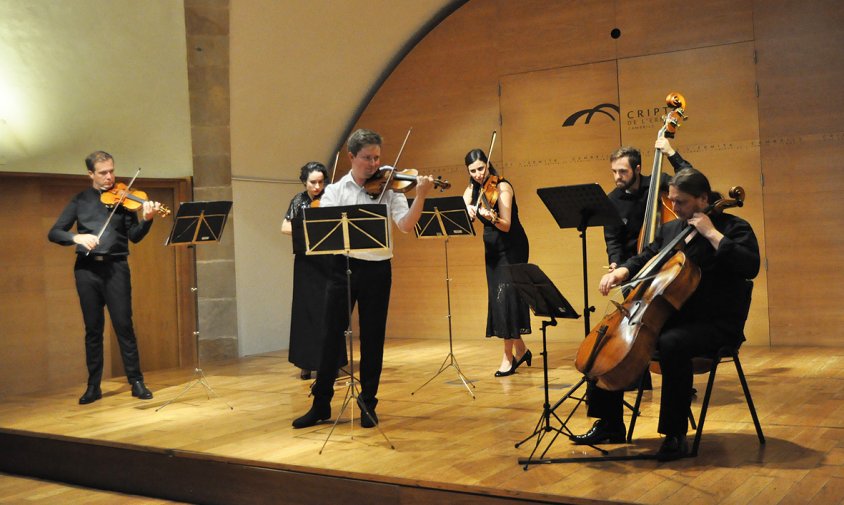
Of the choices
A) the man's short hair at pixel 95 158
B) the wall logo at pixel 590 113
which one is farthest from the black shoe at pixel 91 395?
the wall logo at pixel 590 113

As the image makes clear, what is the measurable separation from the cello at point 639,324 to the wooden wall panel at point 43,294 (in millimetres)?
4570

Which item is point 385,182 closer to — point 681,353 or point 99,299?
point 681,353

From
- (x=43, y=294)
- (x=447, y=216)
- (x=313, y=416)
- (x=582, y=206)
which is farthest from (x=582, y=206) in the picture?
(x=43, y=294)

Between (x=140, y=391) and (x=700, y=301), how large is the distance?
3795 mm

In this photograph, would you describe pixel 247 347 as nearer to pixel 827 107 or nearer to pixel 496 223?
pixel 496 223

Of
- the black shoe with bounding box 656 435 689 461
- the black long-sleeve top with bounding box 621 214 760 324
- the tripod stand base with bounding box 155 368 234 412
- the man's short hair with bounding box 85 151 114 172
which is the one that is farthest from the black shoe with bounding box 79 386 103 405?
the black long-sleeve top with bounding box 621 214 760 324

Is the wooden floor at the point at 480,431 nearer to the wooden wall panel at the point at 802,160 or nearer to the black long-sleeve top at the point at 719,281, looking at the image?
the wooden wall panel at the point at 802,160

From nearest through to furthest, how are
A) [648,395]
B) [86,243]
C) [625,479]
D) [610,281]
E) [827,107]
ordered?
[625,479], [610,281], [648,395], [86,243], [827,107]

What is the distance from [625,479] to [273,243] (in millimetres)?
5424

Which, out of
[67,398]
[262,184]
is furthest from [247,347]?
[67,398]

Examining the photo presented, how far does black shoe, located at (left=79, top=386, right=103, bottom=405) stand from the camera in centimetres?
554

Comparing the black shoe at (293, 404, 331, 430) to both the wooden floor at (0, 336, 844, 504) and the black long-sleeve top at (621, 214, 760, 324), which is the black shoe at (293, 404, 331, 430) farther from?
the black long-sleeve top at (621, 214, 760, 324)

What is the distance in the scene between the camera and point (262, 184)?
312 inches

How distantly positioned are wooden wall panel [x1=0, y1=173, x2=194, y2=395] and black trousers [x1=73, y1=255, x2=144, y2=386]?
946 mm
